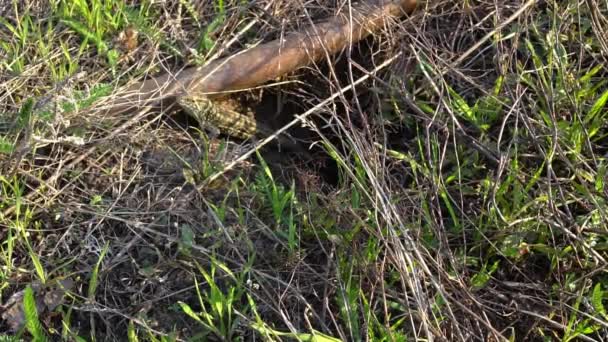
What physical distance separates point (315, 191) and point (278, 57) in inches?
21.7

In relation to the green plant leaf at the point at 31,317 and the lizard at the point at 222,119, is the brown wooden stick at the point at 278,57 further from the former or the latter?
the green plant leaf at the point at 31,317

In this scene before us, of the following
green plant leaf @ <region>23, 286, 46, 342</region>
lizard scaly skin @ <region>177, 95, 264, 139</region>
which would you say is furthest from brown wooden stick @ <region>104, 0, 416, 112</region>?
green plant leaf @ <region>23, 286, 46, 342</region>

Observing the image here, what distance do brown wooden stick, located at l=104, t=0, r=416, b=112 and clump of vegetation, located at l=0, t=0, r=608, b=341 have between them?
0.06 m

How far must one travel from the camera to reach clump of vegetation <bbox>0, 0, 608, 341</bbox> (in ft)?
6.40

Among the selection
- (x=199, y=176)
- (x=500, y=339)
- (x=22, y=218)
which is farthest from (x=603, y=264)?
(x=22, y=218)

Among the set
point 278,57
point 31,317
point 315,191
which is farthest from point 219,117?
point 31,317

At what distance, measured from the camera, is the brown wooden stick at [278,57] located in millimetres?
2400

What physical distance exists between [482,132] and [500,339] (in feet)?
2.27

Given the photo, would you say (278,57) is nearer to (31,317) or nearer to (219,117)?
(219,117)

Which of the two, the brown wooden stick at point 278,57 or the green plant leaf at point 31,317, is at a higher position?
the brown wooden stick at point 278,57

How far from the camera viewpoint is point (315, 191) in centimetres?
Result: 219

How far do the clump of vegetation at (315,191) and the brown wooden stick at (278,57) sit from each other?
6cm

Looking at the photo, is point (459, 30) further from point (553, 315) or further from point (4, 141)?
point (4, 141)

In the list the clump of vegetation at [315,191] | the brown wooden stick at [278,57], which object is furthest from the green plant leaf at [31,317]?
the brown wooden stick at [278,57]
